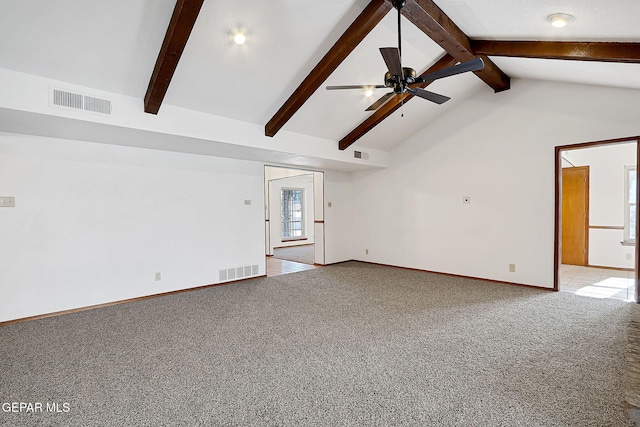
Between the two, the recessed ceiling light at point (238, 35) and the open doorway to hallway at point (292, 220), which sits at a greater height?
the recessed ceiling light at point (238, 35)

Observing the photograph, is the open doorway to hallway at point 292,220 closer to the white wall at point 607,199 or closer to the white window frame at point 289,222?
the white window frame at point 289,222

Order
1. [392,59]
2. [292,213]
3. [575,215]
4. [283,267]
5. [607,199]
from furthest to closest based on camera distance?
[292,213]
[283,267]
[575,215]
[607,199]
[392,59]

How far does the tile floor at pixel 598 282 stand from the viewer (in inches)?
177

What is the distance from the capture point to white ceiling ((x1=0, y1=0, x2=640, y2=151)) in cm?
259

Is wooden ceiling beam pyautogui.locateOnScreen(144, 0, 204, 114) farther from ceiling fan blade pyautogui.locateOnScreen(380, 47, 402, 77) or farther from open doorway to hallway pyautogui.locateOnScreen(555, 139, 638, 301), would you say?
open doorway to hallway pyautogui.locateOnScreen(555, 139, 638, 301)

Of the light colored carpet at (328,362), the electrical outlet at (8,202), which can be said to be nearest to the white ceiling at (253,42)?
the electrical outlet at (8,202)

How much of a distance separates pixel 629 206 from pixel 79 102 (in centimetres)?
874

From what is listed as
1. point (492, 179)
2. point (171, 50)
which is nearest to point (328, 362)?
point (171, 50)

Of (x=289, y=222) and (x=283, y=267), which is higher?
(x=289, y=222)

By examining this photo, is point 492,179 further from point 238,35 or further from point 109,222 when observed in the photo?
point 109,222

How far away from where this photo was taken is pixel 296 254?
28.4ft

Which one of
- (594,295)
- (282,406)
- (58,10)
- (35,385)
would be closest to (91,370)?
(35,385)

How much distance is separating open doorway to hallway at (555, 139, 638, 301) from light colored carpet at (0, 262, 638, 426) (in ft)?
9.26

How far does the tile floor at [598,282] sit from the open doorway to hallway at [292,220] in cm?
440
